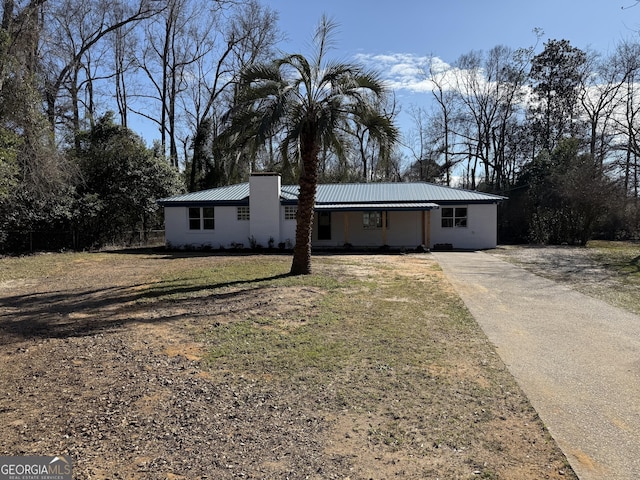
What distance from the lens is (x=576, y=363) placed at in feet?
17.9

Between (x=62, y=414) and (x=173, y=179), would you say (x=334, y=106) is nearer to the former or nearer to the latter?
(x=62, y=414)

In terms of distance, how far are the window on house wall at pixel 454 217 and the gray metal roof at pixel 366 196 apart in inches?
26.1

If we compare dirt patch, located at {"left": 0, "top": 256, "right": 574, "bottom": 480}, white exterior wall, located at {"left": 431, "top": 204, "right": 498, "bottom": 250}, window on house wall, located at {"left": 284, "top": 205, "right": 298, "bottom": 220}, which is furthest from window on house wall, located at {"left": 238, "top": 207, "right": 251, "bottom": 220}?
dirt patch, located at {"left": 0, "top": 256, "right": 574, "bottom": 480}

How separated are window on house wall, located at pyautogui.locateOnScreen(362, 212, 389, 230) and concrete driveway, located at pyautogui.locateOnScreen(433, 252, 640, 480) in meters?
13.7

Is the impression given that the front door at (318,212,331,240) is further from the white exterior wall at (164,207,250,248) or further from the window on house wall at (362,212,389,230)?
the white exterior wall at (164,207,250,248)

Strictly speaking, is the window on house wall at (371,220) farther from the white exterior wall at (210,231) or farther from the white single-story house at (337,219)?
the white exterior wall at (210,231)

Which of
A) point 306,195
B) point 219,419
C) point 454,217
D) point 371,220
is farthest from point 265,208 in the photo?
point 219,419

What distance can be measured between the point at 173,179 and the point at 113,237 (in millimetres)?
5062

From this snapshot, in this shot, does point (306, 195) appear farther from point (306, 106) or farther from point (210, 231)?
point (210, 231)

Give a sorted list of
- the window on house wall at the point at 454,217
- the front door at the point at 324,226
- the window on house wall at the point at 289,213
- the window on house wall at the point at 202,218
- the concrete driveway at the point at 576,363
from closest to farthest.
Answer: the concrete driveway at the point at 576,363, the window on house wall at the point at 289,213, the window on house wall at the point at 454,217, the window on house wall at the point at 202,218, the front door at the point at 324,226

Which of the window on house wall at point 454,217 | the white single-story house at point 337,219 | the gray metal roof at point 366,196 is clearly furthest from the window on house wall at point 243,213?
the window on house wall at point 454,217

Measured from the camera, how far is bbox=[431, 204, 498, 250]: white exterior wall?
76.5 ft

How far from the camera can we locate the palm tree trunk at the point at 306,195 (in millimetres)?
12008

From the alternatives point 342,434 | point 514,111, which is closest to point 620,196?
point 514,111
